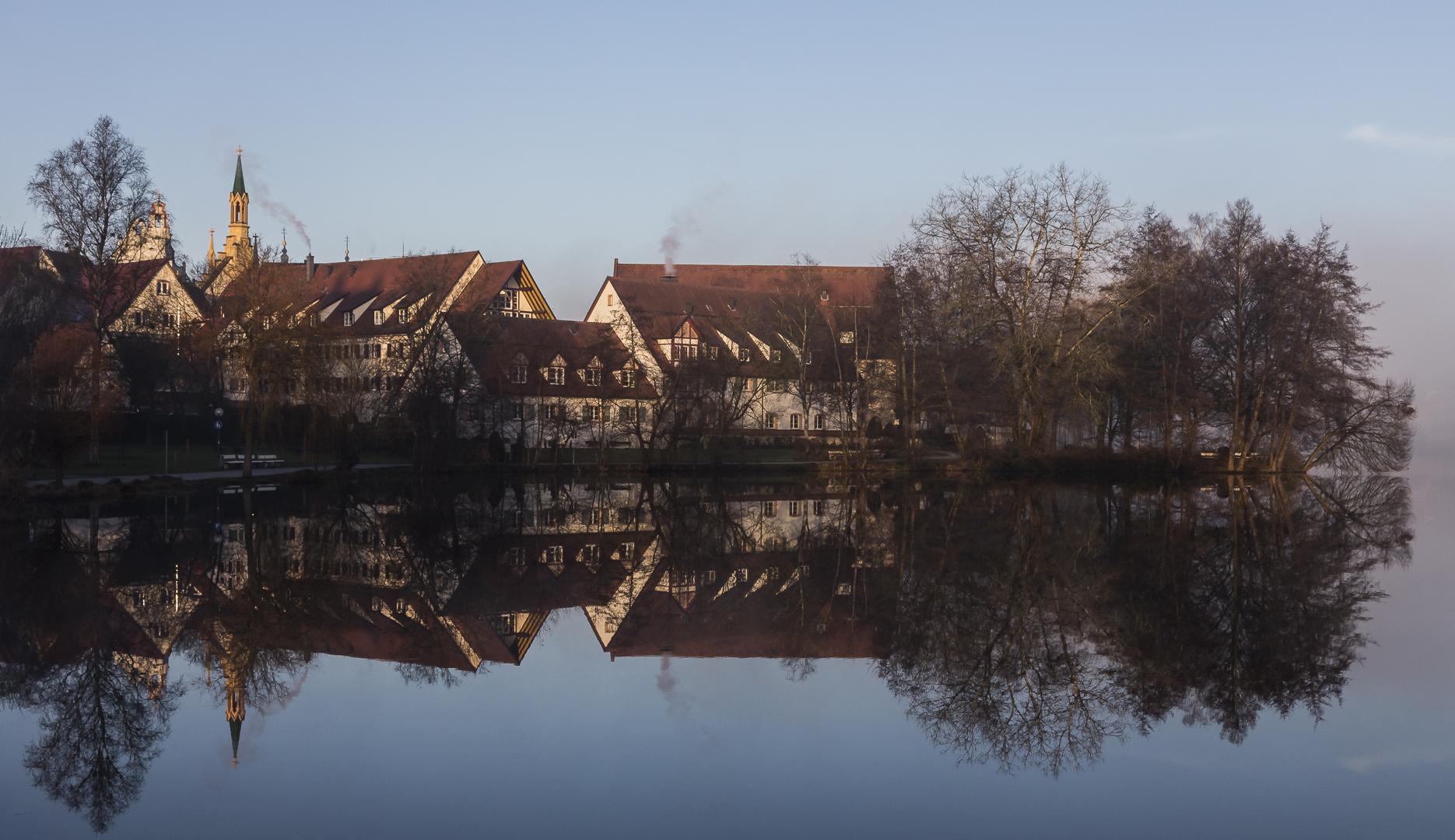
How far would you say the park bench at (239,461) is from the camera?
37.4 metres

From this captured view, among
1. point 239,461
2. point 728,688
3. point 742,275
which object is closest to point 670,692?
point 728,688

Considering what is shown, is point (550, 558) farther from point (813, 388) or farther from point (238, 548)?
point (813, 388)

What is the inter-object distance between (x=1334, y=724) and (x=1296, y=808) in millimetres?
2004

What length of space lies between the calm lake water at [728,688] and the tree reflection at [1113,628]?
5 cm

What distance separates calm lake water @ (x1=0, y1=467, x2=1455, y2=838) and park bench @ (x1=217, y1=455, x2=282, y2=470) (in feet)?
68.6

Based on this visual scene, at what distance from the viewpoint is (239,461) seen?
124 ft

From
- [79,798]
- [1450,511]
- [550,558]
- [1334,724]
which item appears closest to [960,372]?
[1450,511]

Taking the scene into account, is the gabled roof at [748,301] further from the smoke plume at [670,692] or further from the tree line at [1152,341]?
the smoke plume at [670,692]

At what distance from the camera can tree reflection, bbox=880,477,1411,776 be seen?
25.0ft

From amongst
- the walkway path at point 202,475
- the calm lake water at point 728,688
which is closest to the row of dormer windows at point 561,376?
the walkway path at point 202,475

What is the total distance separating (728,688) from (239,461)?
33.6 m

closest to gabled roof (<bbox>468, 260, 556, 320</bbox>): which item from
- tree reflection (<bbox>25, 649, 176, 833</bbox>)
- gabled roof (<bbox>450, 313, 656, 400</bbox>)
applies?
gabled roof (<bbox>450, 313, 656, 400</bbox>)

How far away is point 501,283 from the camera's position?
6769cm

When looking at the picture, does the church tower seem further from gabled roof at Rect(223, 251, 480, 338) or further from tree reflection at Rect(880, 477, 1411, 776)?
tree reflection at Rect(880, 477, 1411, 776)
